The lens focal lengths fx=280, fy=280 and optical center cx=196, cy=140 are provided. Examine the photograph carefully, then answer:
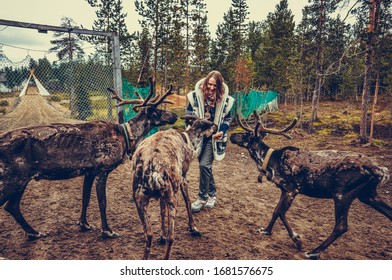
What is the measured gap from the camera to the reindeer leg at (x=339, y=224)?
138 inches

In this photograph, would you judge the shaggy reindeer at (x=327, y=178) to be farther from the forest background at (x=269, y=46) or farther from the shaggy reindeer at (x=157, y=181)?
the forest background at (x=269, y=46)

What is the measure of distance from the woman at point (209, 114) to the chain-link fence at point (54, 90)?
10.6 ft

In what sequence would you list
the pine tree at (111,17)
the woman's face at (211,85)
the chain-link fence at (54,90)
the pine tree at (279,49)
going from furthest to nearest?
the pine tree at (279,49) < the pine tree at (111,17) < the chain-link fence at (54,90) < the woman's face at (211,85)

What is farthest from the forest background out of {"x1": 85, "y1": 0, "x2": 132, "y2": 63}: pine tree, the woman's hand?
the woman's hand

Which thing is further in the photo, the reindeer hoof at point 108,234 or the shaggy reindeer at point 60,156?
the reindeer hoof at point 108,234

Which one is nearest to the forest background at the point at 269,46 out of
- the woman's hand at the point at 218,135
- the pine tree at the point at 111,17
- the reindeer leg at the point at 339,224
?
the pine tree at the point at 111,17

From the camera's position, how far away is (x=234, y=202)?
5.34m

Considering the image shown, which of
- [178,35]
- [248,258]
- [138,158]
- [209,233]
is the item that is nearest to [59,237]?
[138,158]

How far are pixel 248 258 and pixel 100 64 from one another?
5876 mm

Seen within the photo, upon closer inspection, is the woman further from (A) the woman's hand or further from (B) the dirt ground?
(B) the dirt ground

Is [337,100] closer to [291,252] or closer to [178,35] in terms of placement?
[178,35]

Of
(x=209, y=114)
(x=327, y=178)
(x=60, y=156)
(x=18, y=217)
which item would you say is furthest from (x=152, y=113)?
(x=327, y=178)

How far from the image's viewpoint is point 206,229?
167 inches

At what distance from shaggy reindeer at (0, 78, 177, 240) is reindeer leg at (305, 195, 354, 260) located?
2.70 meters
